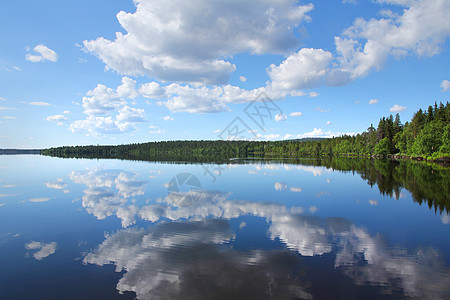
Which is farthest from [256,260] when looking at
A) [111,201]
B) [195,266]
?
[111,201]

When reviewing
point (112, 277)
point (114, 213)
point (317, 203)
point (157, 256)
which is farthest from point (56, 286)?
point (317, 203)

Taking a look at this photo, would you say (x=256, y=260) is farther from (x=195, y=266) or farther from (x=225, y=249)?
(x=195, y=266)

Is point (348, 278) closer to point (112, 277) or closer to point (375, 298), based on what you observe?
point (375, 298)

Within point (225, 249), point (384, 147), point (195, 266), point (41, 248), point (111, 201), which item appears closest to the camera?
point (195, 266)

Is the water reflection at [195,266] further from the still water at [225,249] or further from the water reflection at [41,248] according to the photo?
the water reflection at [41,248]

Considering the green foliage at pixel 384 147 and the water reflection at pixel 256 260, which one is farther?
the green foliage at pixel 384 147

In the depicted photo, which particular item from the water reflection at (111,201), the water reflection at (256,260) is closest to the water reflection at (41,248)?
the water reflection at (256,260)

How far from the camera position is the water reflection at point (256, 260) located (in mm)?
8359

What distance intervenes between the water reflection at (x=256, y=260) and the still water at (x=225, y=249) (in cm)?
4

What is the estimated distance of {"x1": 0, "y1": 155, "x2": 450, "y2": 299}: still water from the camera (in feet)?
27.5

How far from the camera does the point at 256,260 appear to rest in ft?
33.9

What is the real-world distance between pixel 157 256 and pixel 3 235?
9.74 metres

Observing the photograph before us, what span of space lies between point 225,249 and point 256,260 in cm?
171

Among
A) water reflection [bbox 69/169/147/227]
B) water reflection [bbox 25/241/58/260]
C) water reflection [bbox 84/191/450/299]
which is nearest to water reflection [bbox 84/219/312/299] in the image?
water reflection [bbox 84/191/450/299]
